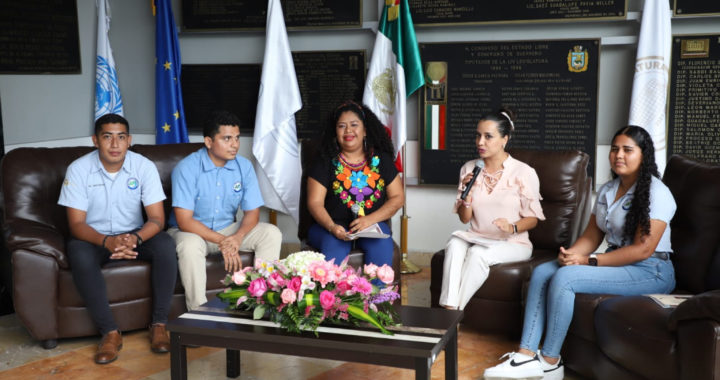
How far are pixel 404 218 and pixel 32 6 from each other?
8.81 feet

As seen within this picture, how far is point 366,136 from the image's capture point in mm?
3535

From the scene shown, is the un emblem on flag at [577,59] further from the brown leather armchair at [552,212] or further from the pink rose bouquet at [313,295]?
the pink rose bouquet at [313,295]

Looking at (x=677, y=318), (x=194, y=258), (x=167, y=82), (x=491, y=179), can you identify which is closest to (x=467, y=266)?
(x=491, y=179)

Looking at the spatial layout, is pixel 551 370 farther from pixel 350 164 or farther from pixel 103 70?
pixel 103 70

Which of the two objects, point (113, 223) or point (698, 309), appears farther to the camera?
point (113, 223)

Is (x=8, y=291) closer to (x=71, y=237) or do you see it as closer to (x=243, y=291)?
(x=71, y=237)

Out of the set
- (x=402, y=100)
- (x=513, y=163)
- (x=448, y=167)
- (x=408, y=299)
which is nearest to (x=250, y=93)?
(x=402, y=100)

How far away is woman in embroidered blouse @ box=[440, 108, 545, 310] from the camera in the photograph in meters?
3.08

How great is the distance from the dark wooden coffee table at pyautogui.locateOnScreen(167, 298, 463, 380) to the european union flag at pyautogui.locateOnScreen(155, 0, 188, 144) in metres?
2.61

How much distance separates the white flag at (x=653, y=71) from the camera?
3811 millimetres

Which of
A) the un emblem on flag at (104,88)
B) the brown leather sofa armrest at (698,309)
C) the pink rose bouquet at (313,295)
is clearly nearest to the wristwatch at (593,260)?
the brown leather sofa armrest at (698,309)

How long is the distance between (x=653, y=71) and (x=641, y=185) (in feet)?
4.77

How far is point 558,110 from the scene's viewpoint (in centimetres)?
415

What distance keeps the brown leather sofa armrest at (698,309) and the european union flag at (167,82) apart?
3543mm
